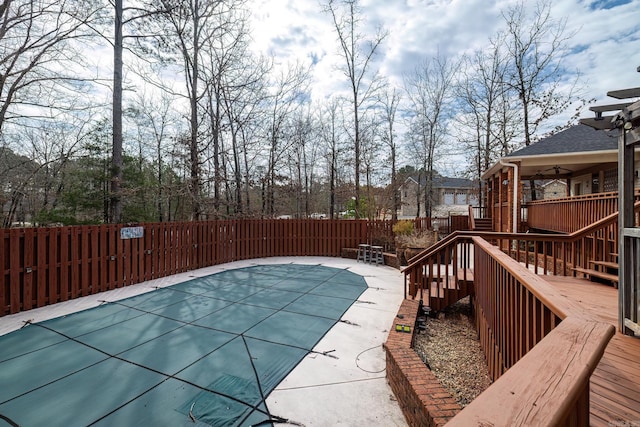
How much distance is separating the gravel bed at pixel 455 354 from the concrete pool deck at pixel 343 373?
0.59 m

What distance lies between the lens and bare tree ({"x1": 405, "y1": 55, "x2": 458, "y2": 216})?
701 inches

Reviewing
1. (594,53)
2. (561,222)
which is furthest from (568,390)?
(594,53)

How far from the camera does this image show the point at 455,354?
354cm

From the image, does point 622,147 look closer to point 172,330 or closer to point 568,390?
point 568,390

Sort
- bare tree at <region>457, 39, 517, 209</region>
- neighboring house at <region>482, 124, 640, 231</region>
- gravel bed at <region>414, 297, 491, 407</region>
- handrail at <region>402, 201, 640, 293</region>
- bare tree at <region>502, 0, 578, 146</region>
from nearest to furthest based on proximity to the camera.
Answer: gravel bed at <region>414, 297, 491, 407</region>
handrail at <region>402, 201, 640, 293</region>
neighboring house at <region>482, 124, 640, 231</region>
bare tree at <region>502, 0, 578, 146</region>
bare tree at <region>457, 39, 517, 209</region>

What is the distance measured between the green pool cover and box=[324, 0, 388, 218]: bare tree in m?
10.2

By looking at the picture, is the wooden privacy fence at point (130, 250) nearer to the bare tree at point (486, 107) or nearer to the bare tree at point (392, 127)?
the bare tree at point (392, 127)

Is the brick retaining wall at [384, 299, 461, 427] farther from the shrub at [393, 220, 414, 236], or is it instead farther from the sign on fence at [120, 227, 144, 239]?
the shrub at [393, 220, 414, 236]

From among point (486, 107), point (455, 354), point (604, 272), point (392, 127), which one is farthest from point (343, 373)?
point (486, 107)

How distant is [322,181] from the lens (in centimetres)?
2077

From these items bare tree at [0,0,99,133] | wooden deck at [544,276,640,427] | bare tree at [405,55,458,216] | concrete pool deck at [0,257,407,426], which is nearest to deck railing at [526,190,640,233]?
wooden deck at [544,276,640,427]

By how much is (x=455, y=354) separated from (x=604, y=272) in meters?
2.66

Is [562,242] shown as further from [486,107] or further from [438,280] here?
[486,107]

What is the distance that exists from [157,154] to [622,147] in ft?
64.1
